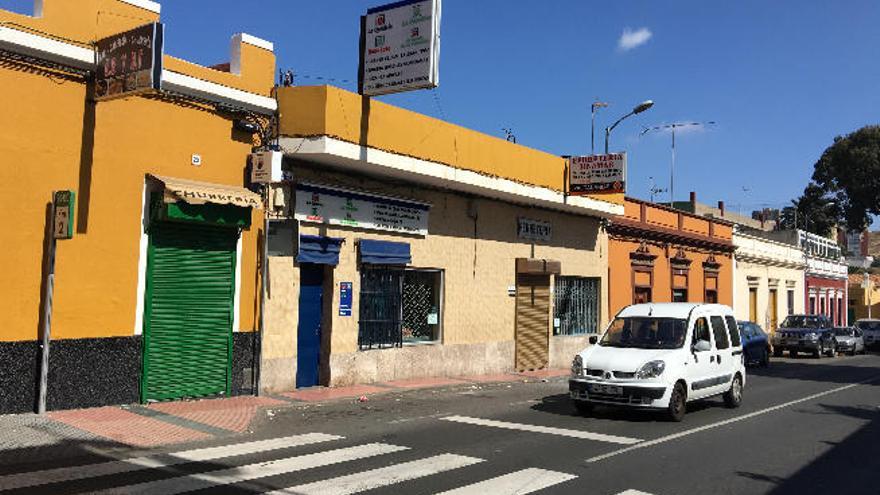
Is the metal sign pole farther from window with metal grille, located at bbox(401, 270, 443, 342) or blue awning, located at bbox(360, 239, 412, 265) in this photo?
window with metal grille, located at bbox(401, 270, 443, 342)

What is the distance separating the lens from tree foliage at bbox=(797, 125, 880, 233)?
212ft

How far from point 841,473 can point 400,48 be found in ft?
35.4

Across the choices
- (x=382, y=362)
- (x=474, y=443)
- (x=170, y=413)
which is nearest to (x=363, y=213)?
(x=382, y=362)

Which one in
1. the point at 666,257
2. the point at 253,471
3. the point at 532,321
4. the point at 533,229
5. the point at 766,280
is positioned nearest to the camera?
the point at 253,471

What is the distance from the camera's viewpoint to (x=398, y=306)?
1650 cm

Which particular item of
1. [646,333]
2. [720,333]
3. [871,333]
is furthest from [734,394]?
[871,333]

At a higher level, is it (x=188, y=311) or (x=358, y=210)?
(x=358, y=210)

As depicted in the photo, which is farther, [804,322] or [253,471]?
[804,322]

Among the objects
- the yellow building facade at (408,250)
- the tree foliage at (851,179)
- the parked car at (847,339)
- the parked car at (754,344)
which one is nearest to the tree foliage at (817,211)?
the tree foliage at (851,179)

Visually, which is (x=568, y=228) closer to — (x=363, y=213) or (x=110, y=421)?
(x=363, y=213)

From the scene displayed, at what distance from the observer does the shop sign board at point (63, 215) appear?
1013 cm

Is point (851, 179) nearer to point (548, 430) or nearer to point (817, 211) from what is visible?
point (817, 211)

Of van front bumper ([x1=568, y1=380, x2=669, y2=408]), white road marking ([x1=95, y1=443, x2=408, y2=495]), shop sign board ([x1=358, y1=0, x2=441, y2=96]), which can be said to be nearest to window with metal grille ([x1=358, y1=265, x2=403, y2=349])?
shop sign board ([x1=358, y1=0, x2=441, y2=96])

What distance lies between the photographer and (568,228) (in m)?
22.5
